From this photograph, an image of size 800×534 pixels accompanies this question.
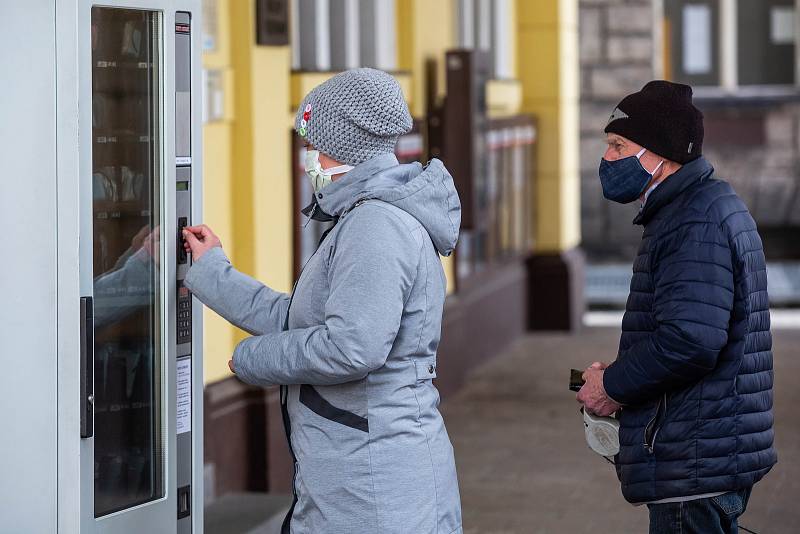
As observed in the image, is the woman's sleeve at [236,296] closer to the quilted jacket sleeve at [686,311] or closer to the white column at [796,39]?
the quilted jacket sleeve at [686,311]

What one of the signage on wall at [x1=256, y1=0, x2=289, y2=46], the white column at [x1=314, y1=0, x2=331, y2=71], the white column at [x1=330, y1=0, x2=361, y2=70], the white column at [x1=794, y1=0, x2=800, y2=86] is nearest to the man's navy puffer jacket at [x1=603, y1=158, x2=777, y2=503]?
the signage on wall at [x1=256, y1=0, x2=289, y2=46]

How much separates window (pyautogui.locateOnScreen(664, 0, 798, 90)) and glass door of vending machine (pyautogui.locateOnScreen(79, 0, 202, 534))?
16.1 meters

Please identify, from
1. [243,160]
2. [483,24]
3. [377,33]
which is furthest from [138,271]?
[483,24]

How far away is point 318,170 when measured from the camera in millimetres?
3404

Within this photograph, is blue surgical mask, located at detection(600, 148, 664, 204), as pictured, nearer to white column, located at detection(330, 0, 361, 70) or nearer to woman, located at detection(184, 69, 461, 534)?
woman, located at detection(184, 69, 461, 534)

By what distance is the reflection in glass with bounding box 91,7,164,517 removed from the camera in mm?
3703

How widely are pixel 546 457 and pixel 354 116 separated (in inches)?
196

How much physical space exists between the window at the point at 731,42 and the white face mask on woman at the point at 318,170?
16.5 metres

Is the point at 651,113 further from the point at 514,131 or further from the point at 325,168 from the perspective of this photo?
the point at 514,131

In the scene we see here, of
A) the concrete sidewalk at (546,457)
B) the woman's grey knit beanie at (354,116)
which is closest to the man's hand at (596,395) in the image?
the woman's grey knit beanie at (354,116)

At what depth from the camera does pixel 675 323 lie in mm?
3557

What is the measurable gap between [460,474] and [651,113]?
161 inches

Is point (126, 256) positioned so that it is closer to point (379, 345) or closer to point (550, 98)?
point (379, 345)

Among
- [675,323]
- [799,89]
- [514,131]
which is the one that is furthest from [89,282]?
[799,89]
